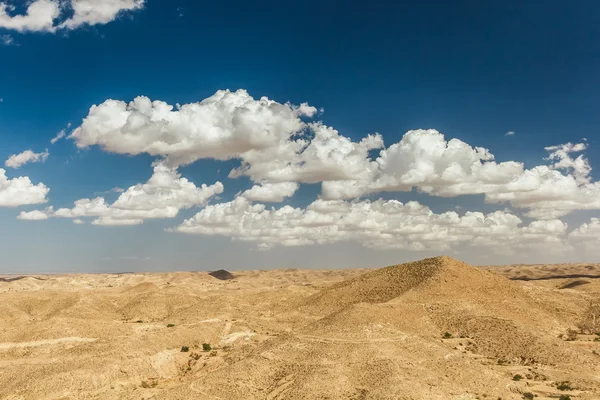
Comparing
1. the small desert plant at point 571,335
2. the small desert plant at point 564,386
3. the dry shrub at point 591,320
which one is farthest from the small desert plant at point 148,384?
the dry shrub at point 591,320

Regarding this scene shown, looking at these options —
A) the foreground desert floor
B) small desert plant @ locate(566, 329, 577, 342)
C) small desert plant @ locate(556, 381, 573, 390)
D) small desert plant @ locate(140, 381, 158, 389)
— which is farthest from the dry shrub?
small desert plant @ locate(140, 381, 158, 389)

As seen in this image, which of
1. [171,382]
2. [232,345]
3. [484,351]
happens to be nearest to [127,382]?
[171,382]

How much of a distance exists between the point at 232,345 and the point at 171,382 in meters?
13.9

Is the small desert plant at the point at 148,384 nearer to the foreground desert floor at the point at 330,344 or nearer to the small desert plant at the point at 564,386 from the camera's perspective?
the foreground desert floor at the point at 330,344

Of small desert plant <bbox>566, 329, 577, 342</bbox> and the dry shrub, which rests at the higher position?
the dry shrub

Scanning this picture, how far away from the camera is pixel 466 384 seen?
36281 millimetres

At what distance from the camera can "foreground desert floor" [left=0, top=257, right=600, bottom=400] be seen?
36.9 meters

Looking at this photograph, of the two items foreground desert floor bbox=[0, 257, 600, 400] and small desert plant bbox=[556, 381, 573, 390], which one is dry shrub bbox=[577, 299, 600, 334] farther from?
small desert plant bbox=[556, 381, 573, 390]

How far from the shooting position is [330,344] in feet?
148

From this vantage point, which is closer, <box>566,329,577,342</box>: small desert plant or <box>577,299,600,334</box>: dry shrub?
<box>566,329,577,342</box>: small desert plant

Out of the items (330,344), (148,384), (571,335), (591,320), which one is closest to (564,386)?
(330,344)

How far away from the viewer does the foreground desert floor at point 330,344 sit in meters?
36.9

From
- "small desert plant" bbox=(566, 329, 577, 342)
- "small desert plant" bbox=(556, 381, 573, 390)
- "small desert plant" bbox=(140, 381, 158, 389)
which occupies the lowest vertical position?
"small desert plant" bbox=(140, 381, 158, 389)

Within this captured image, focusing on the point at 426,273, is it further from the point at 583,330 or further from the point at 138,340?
the point at 138,340
